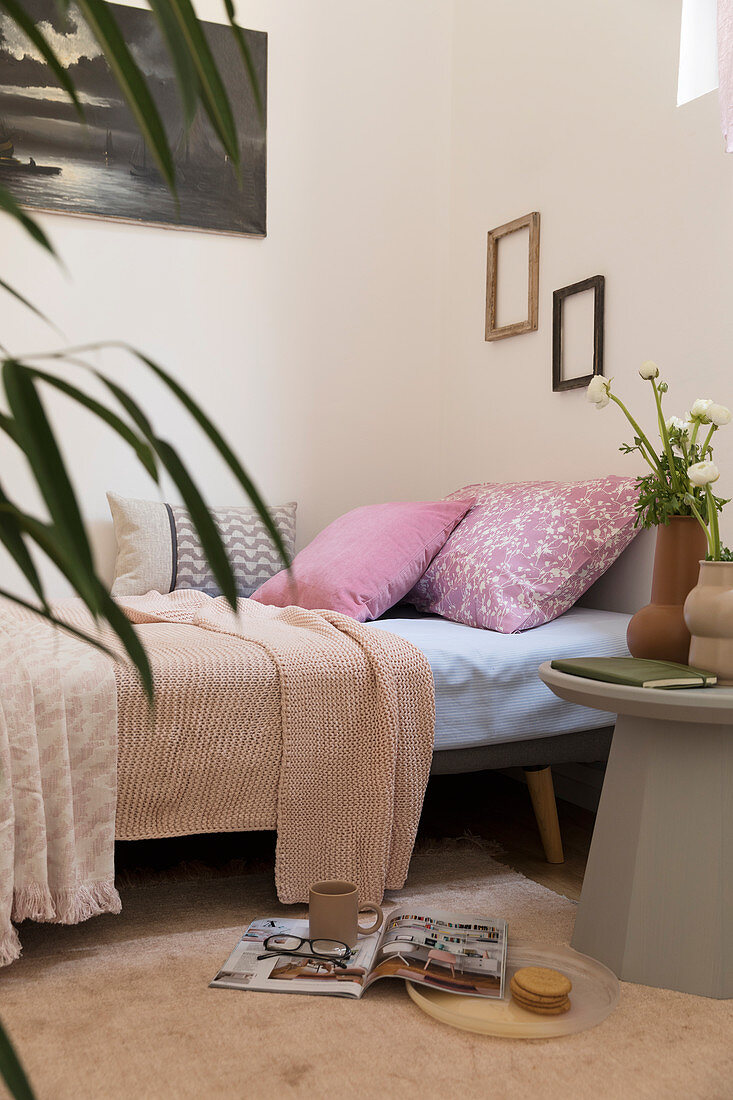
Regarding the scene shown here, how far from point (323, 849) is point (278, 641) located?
398 mm

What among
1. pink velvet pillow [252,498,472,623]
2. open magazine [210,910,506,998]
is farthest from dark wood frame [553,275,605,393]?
open magazine [210,910,506,998]

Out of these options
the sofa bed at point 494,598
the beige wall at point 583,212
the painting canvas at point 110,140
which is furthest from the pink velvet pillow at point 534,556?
the painting canvas at point 110,140

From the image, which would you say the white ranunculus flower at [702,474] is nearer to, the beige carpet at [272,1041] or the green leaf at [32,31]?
the beige carpet at [272,1041]

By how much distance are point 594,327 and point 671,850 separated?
152 cm

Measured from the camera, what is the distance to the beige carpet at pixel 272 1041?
1.25 m

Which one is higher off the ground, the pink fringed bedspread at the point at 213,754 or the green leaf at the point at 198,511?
the green leaf at the point at 198,511

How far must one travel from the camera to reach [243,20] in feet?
10.6

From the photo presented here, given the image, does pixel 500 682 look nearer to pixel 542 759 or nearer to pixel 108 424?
pixel 542 759

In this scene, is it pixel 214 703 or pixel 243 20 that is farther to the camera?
pixel 243 20

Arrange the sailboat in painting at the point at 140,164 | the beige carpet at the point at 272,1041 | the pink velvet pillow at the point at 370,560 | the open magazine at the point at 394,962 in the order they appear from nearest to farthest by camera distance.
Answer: the beige carpet at the point at 272,1041 < the open magazine at the point at 394,962 < the pink velvet pillow at the point at 370,560 < the sailboat in painting at the point at 140,164

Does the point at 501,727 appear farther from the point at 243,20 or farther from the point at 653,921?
the point at 243,20

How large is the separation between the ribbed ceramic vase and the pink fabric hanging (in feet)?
3.21

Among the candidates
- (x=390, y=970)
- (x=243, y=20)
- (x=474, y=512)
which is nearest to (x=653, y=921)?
(x=390, y=970)

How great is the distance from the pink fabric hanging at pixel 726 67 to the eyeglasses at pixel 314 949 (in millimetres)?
1743
